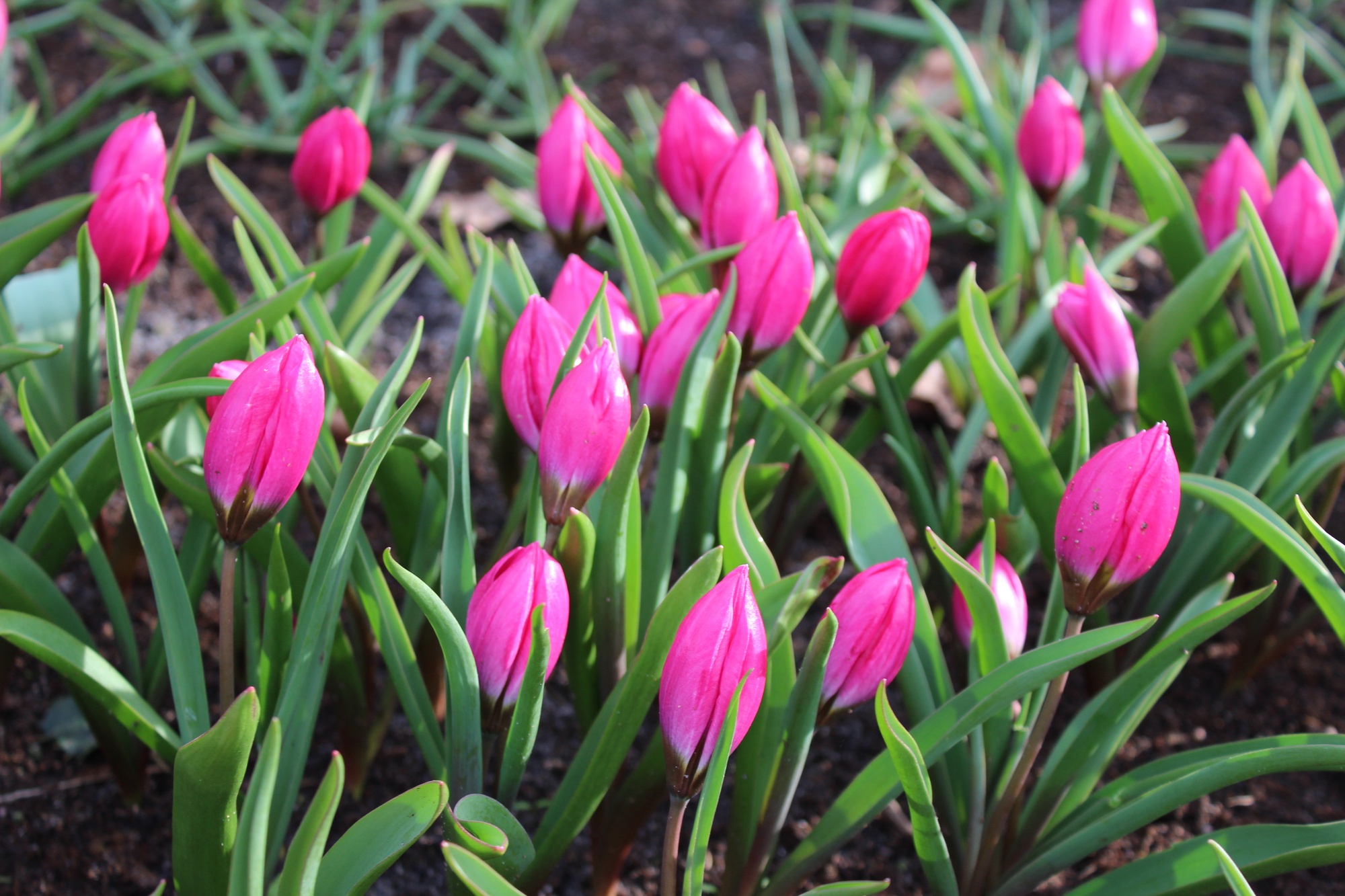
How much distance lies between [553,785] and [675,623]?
0.47 meters

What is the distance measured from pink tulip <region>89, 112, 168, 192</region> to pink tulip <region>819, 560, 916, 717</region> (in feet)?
2.79

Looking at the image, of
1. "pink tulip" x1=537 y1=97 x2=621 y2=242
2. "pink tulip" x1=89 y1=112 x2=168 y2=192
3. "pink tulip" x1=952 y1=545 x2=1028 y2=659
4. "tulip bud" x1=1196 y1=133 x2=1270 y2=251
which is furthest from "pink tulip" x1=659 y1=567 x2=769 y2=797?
"tulip bud" x1=1196 y1=133 x2=1270 y2=251

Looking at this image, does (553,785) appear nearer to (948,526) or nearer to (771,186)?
(948,526)

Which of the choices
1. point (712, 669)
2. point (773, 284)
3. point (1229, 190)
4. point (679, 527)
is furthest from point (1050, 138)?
point (712, 669)

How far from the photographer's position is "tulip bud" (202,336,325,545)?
770 millimetres

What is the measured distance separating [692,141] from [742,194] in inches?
5.6

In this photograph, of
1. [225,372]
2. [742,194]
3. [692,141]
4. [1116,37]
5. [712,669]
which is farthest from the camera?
[1116,37]

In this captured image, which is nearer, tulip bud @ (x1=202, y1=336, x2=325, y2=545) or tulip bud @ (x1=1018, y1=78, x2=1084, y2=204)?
tulip bud @ (x1=202, y1=336, x2=325, y2=545)

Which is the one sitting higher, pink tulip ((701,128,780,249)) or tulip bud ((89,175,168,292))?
pink tulip ((701,128,780,249))

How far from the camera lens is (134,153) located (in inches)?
45.9

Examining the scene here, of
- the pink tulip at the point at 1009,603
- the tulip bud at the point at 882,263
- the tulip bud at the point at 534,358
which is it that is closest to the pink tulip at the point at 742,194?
the tulip bud at the point at 882,263

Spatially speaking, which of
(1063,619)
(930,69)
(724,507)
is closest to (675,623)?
(724,507)

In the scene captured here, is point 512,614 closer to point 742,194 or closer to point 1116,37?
point 742,194

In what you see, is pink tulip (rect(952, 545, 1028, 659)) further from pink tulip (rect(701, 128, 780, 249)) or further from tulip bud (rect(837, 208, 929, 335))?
pink tulip (rect(701, 128, 780, 249))
